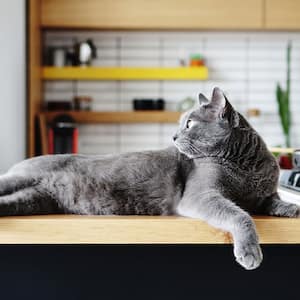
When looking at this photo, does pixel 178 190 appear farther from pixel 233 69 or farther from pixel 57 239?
pixel 233 69

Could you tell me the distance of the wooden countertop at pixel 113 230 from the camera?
2.86 feet

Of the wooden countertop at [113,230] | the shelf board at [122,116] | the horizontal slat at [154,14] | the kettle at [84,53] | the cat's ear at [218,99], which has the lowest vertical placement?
the wooden countertop at [113,230]

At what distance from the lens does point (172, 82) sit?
12.3 ft

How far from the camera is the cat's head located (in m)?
0.98

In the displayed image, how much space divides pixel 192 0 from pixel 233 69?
2.04 ft

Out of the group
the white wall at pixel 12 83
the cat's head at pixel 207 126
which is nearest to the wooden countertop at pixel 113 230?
the cat's head at pixel 207 126

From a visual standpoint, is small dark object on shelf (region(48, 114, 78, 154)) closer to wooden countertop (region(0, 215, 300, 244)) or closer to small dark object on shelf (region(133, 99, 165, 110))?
small dark object on shelf (region(133, 99, 165, 110))

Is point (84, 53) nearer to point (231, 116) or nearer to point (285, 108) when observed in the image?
point (285, 108)
